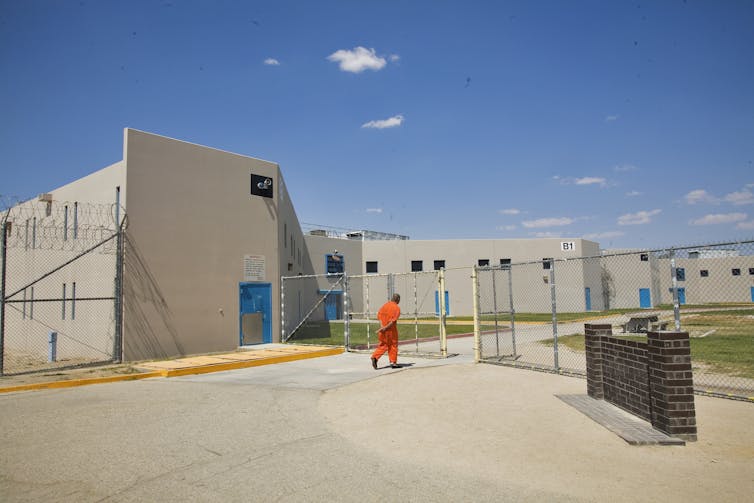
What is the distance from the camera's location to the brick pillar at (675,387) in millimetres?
5699

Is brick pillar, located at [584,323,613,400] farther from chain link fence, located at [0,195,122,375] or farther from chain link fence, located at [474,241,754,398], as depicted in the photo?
chain link fence, located at [0,195,122,375]

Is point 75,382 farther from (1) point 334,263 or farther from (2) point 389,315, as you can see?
(1) point 334,263

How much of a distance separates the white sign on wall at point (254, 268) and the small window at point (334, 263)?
59.0ft

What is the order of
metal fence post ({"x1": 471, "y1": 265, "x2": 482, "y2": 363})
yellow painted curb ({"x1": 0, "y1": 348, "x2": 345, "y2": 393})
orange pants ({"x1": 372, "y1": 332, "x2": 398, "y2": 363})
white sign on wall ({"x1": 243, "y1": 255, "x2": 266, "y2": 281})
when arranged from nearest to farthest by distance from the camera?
yellow painted curb ({"x1": 0, "y1": 348, "x2": 345, "y2": 393}) → orange pants ({"x1": 372, "y1": 332, "x2": 398, "y2": 363}) → metal fence post ({"x1": 471, "y1": 265, "x2": 482, "y2": 363}) → white sign on wall ({"x1": 243, "y1": 255, "x2": 266, "y2": 281})

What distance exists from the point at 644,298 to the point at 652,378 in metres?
45.0

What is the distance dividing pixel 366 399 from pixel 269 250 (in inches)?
421

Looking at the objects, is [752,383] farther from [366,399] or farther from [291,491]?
[291,491]

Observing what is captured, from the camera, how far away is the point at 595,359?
7.80 m

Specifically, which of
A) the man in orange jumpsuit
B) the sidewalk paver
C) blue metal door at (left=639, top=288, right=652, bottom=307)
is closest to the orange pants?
the man in orange jumpsuit

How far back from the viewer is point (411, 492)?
14.3ft

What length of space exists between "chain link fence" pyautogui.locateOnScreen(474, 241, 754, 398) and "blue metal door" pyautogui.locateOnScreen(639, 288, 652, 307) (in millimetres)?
88

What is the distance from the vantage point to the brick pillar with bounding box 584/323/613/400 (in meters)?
7.73

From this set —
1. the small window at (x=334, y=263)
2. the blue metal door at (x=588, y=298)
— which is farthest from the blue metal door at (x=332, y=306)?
the blue metal door at (x=588, y=298)

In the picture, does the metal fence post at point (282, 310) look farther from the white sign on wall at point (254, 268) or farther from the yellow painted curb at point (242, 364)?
the yellow painted curb at point (242, 364)
